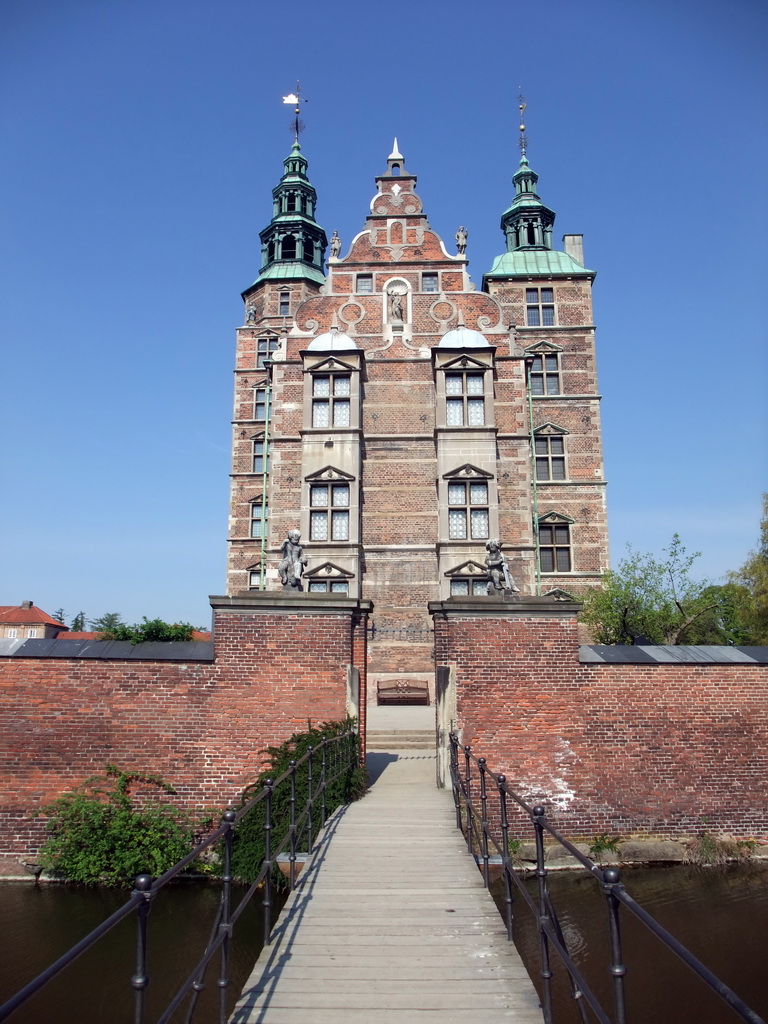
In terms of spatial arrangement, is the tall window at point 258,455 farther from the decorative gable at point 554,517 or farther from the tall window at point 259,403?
the decorative gable at point 554,517

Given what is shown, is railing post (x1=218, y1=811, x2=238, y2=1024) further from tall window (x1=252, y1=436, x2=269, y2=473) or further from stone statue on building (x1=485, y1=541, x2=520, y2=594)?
tall window (x1=252, y1=436, x2=269, y2=473)

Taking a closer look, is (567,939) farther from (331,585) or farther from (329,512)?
(329,512)

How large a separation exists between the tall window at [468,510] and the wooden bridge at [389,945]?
1291 cm

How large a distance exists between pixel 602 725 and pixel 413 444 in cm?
1268

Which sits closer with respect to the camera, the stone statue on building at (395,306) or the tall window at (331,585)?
the tall window at (331,585)

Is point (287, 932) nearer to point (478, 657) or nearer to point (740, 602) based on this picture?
point (478, 657)

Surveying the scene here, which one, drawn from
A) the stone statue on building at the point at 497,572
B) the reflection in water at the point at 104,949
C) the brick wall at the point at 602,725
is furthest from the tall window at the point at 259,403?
the reflection in water at the point at 104,949

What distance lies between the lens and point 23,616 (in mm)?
62219

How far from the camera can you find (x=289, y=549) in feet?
41.1

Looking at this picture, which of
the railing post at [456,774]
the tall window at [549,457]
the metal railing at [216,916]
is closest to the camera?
the metal railing at [216,916]

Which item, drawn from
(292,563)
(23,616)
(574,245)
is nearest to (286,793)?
(292,563)

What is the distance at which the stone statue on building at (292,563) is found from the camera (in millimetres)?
12136

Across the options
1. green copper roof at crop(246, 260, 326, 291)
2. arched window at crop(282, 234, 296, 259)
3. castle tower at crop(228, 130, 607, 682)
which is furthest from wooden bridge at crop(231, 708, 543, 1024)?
arched window at crop(282, 234, 296, 259)

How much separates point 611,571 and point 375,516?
8350mm
